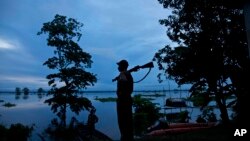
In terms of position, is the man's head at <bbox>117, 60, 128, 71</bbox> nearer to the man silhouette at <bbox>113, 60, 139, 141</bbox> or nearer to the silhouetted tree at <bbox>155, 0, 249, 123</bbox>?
the man silhouette at <bbox>113, 60, 139, 141</bbox>

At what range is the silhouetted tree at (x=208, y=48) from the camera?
49.8ft

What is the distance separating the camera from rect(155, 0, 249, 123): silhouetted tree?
49.8ft

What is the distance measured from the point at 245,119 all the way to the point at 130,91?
5279 mm

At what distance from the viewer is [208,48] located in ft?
52.2

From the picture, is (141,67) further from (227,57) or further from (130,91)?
(227,57)

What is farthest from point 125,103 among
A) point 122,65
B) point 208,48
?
point 208,48

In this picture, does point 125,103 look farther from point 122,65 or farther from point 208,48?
point 208,48

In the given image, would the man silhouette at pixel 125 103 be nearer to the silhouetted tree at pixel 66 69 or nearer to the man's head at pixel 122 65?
the man's head at pixel 122 65

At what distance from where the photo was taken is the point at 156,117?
33.7 metres

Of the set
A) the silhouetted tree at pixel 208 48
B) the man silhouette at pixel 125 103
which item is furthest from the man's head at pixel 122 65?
the silhouetted tree at pixel 208 48

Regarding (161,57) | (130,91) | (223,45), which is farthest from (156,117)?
(130,91)

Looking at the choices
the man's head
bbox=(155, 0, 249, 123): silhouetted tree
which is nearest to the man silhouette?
the man's head

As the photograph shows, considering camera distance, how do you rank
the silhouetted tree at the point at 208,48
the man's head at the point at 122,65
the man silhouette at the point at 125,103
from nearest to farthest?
the man silhouette at the point at 125,103 < the man's head at the point at 122,65 < the silhouetted tree at the point at 208,48

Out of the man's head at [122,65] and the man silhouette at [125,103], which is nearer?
the man silhouette at [125,103]
